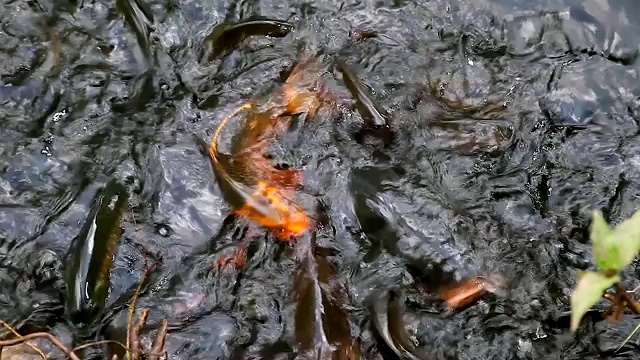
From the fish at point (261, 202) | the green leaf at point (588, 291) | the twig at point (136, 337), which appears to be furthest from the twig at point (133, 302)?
the green leaf at point (588, 291)

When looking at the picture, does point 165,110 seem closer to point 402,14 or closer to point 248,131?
point 248,131

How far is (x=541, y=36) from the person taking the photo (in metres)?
2.88

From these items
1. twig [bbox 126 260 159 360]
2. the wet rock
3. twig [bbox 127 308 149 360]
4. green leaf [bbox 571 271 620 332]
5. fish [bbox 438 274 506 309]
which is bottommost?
the wet rock

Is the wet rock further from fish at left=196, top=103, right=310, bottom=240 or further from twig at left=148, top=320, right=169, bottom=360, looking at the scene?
twig at left=148, top=320, right=169, bottom=360

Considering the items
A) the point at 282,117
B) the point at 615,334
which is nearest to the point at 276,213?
the point at 282,117

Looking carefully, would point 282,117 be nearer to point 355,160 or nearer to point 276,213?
point 355,160

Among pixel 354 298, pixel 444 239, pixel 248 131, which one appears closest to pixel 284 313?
pixel 354 298

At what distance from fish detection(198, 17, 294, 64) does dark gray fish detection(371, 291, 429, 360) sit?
1.29 metres

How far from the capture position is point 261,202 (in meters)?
2.41

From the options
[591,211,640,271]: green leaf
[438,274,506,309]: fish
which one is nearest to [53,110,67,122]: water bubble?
[438,274,506,309]: fish

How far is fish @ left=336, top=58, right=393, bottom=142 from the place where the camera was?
2623 millimetres

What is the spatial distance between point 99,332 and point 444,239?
117 cm

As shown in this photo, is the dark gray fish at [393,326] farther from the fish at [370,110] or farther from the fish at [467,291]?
the fish at [370,110]

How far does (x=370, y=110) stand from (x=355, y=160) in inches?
8.6
